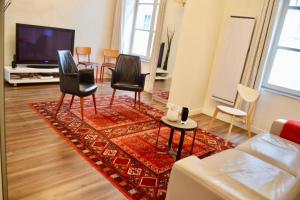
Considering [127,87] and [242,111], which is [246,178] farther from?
[127,87]

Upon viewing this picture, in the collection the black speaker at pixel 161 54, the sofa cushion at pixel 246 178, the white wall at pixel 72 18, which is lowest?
the sofa cushion at pixel 246 178

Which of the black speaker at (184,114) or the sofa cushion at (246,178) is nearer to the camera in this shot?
the sofa cushion at (246,178)

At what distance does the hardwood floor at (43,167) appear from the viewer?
2.03 metres

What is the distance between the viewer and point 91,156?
262 centimetres

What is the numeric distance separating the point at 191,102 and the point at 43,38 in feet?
10.1

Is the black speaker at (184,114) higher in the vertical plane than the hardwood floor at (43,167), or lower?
higher

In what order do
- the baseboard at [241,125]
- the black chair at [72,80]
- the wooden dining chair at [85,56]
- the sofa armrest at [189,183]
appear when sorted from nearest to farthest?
1. the sofa armrest at [189,183]
2. the black chair at [72,80]
3. the baseboard at [241,125]
4. the wooden dining chair at [85,56]

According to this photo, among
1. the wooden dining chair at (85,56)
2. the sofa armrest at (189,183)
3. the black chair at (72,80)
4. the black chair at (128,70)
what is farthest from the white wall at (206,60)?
the sofa armrest at (189,183)

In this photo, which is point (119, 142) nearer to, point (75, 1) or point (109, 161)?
point (109, 161)

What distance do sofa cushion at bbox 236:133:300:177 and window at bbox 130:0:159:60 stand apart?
390 centimetres

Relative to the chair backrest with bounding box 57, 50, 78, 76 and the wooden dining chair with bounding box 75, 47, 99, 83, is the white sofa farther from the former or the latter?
the wooden dining chair with bounding box 75, 47, 99, 83

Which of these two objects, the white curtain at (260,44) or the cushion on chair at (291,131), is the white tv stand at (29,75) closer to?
the white curtain at (260,44)

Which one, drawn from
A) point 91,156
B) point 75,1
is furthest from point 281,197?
point 75,1

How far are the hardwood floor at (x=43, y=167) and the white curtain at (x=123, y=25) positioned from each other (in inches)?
126
